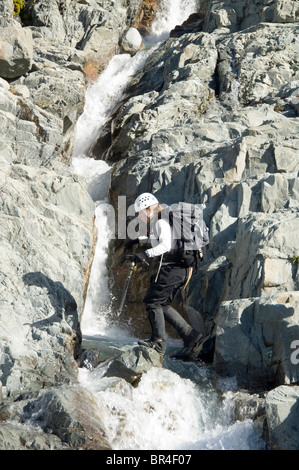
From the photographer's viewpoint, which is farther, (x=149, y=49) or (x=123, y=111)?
(x=149, y=49)

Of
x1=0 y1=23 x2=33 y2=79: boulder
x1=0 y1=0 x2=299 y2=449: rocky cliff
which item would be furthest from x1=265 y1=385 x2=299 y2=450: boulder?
x1=0 y1=23 x2=33 y2=79: boulder

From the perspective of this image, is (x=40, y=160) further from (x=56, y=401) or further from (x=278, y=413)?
(x=278, y=413)

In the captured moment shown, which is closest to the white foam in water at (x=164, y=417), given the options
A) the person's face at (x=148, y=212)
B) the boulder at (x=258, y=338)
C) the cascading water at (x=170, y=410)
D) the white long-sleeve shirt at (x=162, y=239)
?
the cascading water at (x=170, y=410)

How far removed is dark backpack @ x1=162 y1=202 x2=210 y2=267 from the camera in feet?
36.4

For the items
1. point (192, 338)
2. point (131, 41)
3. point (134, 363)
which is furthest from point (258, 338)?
point (131, 41)

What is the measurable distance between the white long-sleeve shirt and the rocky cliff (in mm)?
1931

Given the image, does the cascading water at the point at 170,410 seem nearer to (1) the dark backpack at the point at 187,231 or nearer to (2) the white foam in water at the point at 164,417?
(2) the white foam in water at the point at 164,417

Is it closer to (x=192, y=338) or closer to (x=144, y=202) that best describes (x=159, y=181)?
(x=144, y=202)

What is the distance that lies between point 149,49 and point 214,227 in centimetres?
1778

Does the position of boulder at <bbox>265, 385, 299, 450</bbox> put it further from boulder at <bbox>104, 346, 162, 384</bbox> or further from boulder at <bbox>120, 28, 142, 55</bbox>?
boulder at <bbox>120, 28, 142, 55</bbox>

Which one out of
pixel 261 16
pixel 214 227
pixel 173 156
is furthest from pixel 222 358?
pixel 261 16

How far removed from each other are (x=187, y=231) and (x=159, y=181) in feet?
25.5

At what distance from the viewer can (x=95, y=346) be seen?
13.6 metres

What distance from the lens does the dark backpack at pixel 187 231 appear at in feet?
36.4
